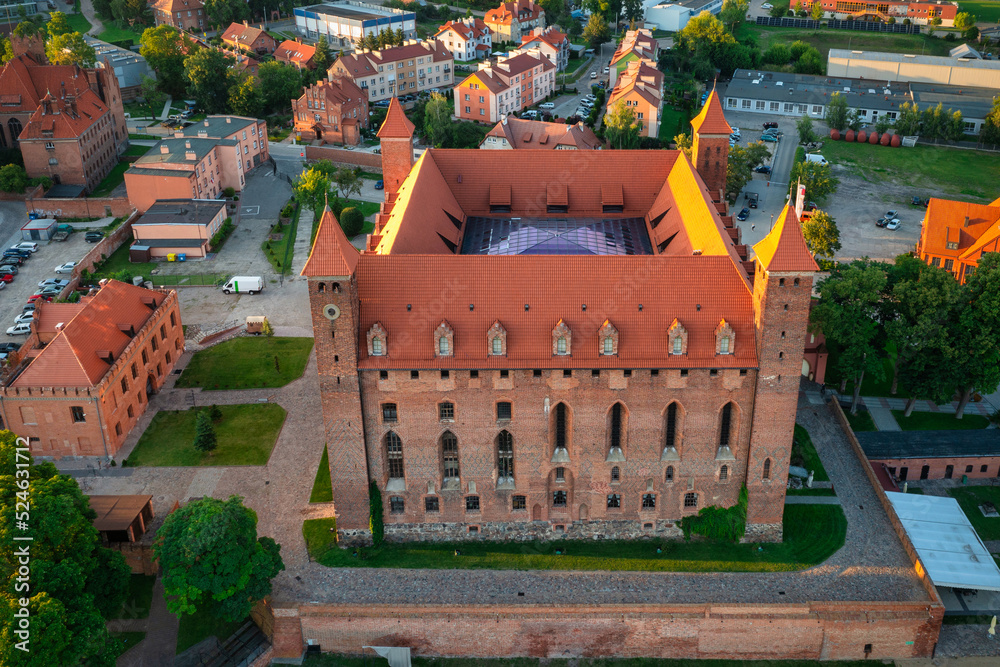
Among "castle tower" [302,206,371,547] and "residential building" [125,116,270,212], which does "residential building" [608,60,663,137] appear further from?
"castle tower" [302,206,371,547]

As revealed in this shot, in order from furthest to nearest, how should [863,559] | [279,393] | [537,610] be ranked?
1. [279,393]
2. [863,559]
3. [537,610]

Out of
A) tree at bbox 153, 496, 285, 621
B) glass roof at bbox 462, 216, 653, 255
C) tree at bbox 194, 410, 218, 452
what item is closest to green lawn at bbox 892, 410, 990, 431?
glass roof at bbox 462, 216, 653, 255

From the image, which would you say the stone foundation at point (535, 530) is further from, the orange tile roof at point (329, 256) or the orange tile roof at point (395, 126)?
the orange tile roof at point (395, 126)

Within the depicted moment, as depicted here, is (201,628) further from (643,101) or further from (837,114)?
(837,114)

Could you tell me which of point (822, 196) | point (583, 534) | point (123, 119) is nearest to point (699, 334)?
point (583, 534)

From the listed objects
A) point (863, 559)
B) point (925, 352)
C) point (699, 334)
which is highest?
point (699, 334)

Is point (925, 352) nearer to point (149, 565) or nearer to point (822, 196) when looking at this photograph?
point (822, 196)
